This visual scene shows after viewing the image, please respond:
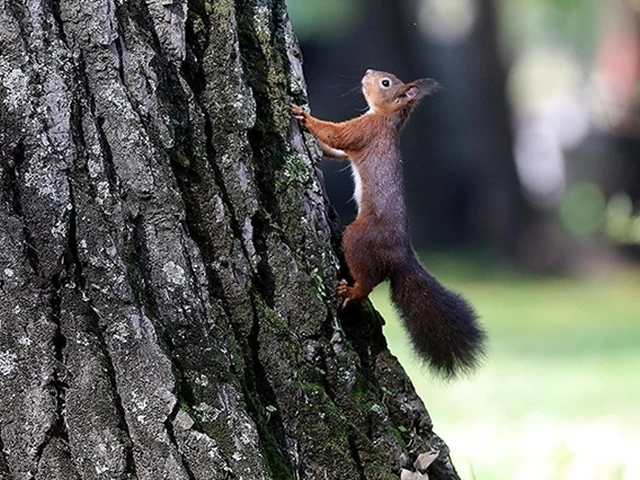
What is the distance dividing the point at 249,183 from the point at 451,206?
52.9ft

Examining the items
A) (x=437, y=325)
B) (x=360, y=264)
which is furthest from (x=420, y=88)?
(x=360, y=264)

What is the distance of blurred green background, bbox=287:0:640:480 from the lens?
6129mm

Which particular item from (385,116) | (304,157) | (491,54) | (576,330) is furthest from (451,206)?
(304,157)

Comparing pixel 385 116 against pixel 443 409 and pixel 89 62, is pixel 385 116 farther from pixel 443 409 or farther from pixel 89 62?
pixel 443 409

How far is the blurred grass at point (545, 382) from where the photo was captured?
4.78 metres

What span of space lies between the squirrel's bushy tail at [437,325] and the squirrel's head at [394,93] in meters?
1.06

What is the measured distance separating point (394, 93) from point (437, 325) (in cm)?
126

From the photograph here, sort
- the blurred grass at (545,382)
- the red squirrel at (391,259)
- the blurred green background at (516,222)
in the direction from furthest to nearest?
the blurred green background at (516,222), the blurred grass at (545,382), the red squirrel at (391,259)

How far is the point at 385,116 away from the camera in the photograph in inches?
179

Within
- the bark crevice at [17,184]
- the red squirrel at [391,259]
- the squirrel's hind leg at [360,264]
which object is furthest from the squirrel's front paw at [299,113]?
the bark crevice at [17,184]

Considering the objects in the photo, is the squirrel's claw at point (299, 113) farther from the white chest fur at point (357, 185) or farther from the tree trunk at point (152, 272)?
the white chest fur at point (357, 185)

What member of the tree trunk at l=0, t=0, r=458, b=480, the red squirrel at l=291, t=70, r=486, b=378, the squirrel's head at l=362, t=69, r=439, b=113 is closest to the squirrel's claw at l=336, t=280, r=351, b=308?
the red squirrel at l=291, t=70, r=486, b=378

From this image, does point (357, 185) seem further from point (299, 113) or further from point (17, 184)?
point (17, 184)

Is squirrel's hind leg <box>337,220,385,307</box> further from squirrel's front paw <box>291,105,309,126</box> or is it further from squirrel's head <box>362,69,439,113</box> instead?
squirrel's head <box>362,69,439,113</box>
